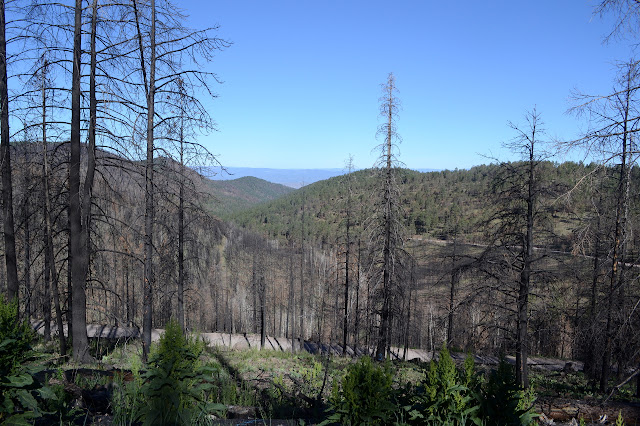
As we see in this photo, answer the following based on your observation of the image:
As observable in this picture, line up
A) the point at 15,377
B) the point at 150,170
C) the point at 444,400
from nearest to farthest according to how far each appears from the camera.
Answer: the point at 15,377 → the point at 444,400 → the point at 150,170

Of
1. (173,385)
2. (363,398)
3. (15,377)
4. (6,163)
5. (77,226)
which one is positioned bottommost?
(363,398)

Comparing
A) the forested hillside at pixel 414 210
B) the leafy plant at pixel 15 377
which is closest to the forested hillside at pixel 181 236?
the leafy plant at pixel 15 377

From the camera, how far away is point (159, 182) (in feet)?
30.4

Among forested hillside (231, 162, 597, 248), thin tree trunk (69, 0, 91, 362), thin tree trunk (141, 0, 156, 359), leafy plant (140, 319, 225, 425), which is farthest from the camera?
forested hillside (231, 162, 597, 248)

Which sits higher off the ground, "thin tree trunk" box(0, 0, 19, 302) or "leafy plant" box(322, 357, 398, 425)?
"thin tree trunk" box(0, 0, 19, 302)

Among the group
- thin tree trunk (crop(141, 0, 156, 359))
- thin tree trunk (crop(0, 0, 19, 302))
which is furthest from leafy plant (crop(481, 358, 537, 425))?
thin tree trunk (crop(0, 0, 19, 302))

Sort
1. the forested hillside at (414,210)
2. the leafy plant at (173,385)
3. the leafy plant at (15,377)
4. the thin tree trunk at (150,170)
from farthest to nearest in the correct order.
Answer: the forested hillside at (414,210)
the thin tree trunk at (150,170)
the leafy plant at (173,385)
the leafy plant at (15,377)

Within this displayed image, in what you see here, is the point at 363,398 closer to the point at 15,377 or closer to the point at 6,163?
the point at 15,377

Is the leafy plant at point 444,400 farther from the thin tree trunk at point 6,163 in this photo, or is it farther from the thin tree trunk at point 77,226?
the thin tree trunk at point 6,163

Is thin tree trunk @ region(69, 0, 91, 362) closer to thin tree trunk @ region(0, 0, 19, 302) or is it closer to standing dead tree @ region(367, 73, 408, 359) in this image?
thin tree trunk @ region(0, 0, 19, 302)

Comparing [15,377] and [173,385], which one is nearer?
[15,377]

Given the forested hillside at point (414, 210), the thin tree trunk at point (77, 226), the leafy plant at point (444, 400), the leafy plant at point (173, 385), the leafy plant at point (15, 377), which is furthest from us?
the forested hillside at point (414, 210)

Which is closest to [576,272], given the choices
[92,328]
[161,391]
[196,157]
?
[196,157]

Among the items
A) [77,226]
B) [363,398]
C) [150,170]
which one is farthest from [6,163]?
[363,398]
